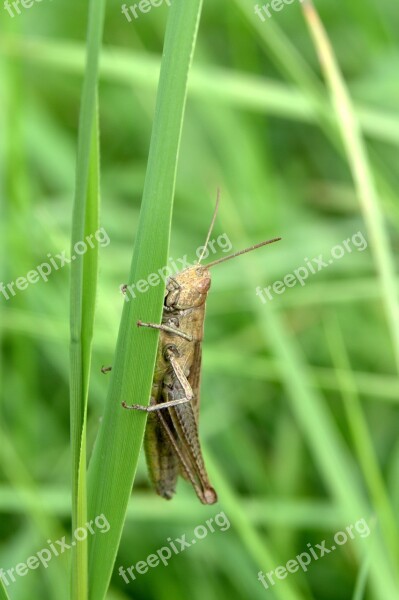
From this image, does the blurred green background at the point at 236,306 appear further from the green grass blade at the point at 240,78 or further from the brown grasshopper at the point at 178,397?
the brown grasshopper at the point at 178,397

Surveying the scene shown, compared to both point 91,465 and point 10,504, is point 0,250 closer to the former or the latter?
point 10,504

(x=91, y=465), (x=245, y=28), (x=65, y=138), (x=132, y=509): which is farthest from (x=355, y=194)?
(x=91, y=465)

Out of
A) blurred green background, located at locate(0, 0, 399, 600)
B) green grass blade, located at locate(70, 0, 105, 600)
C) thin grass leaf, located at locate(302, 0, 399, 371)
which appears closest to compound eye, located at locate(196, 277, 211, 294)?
blurred green background, located at locate(0, 0, 399, 600)

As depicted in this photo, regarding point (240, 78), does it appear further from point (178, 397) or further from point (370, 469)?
point (370, 469)

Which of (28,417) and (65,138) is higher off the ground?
(65,138)

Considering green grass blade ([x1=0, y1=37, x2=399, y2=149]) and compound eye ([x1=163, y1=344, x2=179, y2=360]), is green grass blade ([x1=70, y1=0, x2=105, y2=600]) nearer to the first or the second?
compound eye ([x1=163, y1=344, x2=179, y2=360])

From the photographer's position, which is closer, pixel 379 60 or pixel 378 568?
pixel 378 568

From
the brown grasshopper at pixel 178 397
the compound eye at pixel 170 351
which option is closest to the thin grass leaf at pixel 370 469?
the brown grasshopper at pixel 178 397
